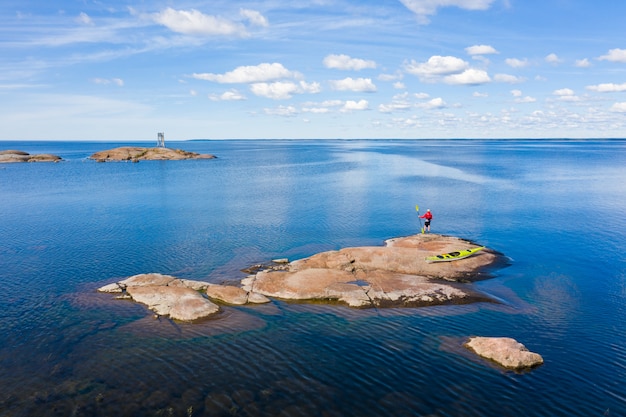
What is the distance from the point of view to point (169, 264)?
4084cm

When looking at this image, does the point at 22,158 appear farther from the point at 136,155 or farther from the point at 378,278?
the point at 378,278

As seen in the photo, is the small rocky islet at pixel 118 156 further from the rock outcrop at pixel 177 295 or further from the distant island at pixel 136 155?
the rock outcrop at pixel 177 295

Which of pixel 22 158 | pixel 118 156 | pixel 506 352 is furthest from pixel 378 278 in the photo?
pixel 22 158

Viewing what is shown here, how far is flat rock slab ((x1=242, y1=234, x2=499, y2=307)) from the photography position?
105 ft

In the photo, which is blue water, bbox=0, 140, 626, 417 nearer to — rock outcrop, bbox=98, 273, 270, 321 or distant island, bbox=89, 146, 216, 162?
rock outcrop, bbox=98, 273, 270, 321

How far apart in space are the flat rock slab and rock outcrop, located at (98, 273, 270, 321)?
8.41ft

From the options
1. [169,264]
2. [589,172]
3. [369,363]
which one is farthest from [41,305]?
[589,172]

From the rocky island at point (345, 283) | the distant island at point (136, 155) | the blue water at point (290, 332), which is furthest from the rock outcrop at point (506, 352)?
the distant island at point (136, 155)

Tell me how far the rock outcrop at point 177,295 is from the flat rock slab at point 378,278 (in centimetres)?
256

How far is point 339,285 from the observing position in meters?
33.6

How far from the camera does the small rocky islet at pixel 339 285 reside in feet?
101

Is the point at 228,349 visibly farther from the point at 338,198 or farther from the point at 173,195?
the point at 173,195

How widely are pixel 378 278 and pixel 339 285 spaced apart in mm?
3797

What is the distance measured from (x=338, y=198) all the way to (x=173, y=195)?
34178 mm
